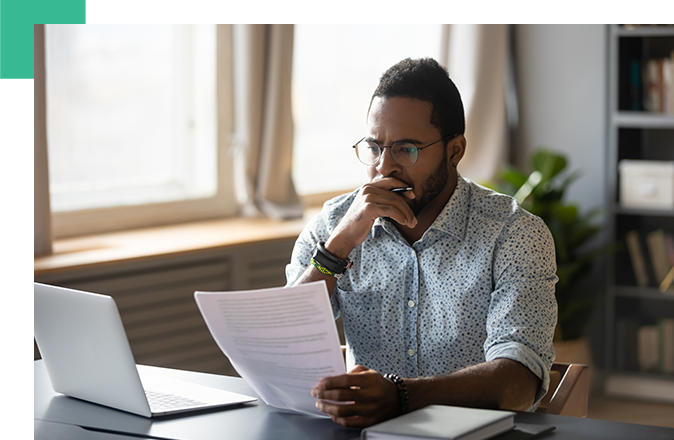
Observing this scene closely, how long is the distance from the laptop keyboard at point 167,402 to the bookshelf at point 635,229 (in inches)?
112

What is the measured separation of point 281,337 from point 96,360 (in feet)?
1.14

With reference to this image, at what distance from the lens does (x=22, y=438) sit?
1186mm

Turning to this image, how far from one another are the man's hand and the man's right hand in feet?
1.57

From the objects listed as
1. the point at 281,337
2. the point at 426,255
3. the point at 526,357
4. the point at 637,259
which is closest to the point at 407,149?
the point at 426,255

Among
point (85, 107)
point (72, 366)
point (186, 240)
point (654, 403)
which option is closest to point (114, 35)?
point (85, 107)

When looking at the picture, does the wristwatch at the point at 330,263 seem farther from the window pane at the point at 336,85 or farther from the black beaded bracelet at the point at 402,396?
the window pane at the point at 336,85

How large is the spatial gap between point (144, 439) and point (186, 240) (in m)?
1.87

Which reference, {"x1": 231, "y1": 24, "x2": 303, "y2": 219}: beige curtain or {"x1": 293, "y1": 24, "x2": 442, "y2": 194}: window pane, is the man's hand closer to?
{"x1": 231, "y1": 24, "x2": 303, "y2": 219}: beige curtain

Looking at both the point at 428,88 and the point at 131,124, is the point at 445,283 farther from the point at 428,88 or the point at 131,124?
the point at 131,124

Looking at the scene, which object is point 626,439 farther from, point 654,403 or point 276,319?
point 654,403

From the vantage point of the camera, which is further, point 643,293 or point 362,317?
point 643,293

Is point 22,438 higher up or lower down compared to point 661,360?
higher up

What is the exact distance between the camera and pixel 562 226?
3.67 metres

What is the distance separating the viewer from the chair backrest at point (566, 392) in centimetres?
156
